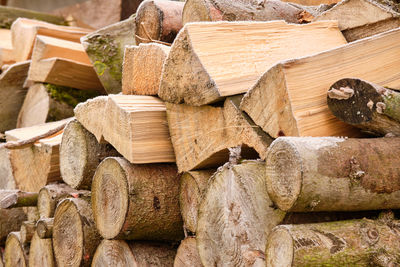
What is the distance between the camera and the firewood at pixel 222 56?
6.88 ft

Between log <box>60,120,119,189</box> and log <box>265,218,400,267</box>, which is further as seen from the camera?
log <box>60,120,119,189</box>

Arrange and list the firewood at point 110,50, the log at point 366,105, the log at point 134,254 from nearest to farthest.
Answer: the log at point 366,105
the log at point 134,254
the firewood at point 110,50

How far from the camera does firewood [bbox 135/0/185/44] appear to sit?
2979 mm

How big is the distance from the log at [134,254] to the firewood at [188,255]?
18 cm

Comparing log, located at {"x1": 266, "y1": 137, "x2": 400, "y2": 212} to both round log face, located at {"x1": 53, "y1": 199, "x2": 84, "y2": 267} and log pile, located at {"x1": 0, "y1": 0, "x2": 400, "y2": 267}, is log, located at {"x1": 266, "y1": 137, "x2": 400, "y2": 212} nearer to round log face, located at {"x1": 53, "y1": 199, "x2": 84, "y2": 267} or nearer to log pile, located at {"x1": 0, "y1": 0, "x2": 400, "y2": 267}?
log pile, located at {"x1": 0, "y1": 0, "x2": 400, "y2": 267}

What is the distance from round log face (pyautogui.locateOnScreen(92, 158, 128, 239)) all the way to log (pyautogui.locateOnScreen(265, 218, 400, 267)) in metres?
0.85

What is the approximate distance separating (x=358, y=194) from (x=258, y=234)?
340 millimetres

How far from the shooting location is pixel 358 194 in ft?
5.63

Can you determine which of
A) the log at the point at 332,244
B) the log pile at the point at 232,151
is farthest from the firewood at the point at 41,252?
the log at the point at 332,244

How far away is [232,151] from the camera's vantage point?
2.06m

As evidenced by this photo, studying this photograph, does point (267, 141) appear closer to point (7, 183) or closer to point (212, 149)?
point (212, 149)

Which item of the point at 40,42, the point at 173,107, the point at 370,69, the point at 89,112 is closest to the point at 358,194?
the point at 370,69

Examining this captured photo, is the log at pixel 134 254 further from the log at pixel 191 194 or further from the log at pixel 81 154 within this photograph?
the log at pixel 81 154

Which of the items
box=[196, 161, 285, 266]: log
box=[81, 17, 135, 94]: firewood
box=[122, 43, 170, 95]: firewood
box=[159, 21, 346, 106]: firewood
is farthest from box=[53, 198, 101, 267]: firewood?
box=[81, 17, 135, 94]: firewood
